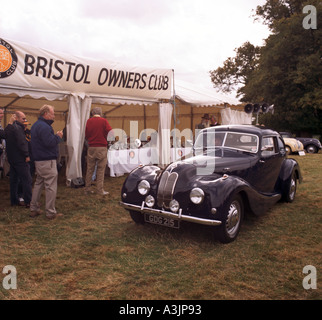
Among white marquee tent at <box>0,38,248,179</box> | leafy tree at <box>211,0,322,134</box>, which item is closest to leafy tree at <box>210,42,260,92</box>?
leafy tree at <box>211,0,322,134</box>

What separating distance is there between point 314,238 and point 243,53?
35.5m

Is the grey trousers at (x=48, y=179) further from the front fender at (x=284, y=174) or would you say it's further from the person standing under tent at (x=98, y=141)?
→ the front fender at (x=284, y=174)

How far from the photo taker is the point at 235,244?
4.18 metres

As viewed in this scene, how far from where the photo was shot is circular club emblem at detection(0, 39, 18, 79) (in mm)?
5998

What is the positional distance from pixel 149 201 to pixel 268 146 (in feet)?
8.36

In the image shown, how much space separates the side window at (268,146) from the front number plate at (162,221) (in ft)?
7.11

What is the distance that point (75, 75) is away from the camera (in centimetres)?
750

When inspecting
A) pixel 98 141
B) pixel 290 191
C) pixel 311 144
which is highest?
pixel 311 144

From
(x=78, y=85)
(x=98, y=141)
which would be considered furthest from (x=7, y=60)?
(x=98, y=141)

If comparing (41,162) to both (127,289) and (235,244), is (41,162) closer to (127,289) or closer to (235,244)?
(127,289)

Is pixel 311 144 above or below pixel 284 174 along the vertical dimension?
above

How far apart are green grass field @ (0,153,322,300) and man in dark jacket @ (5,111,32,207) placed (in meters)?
0.55

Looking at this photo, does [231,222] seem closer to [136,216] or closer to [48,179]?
[136,216]
